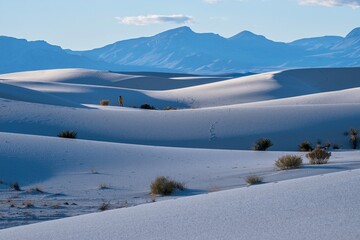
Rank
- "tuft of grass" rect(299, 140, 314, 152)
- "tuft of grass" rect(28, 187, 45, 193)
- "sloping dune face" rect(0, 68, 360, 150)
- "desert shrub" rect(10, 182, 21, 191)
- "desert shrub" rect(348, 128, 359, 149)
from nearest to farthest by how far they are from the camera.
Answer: "tuft of grass" rect(28, 187, 45, 193), "desert shrub" rect(10, 182, 21, 191), "tuft of grass" rect(299, 140, 314, 152), "desert shrub" rect(348, 128, 359, 149), "sloping dune face" rect(0, 68, 360, 150)

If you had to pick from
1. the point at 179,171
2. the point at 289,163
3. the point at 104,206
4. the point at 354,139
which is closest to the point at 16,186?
the point at 104,206

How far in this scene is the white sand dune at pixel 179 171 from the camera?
352 inches

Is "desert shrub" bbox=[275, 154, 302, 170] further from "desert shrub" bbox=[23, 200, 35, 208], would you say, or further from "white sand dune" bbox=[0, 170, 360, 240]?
"desert shrub" bbox=[23, 200, 35, 208]

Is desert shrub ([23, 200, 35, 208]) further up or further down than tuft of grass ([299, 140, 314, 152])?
further down

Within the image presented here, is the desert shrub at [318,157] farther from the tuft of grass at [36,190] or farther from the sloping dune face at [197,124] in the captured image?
the sloping dune face at [197,124]

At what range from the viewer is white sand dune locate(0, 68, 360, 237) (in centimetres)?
895

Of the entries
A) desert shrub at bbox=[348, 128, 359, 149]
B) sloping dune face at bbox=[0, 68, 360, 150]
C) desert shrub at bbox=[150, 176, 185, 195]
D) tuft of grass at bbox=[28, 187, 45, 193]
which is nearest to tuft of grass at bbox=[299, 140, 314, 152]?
sloping dune face at bbox=[0, 68, 360, 150]

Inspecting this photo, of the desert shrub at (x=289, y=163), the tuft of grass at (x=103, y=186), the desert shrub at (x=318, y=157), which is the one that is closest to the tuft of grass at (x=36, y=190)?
the tuft of grass at (x=103, y=186)

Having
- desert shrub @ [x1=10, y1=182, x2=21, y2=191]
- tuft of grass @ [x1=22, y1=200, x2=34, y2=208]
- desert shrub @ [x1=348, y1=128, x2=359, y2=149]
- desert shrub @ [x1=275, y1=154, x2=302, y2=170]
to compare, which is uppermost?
desert shrub @ [x1=348, y1=128, x2=359, y2=149]

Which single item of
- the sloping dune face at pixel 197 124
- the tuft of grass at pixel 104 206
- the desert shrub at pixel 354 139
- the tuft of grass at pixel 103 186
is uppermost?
the sloping dune face at pixel 197 124

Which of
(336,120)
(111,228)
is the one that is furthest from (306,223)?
(336,120)

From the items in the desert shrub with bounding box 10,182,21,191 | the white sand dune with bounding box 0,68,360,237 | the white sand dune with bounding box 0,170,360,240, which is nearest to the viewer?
the white sand dune with bounding box 0,170,360,240

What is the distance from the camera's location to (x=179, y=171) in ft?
61.3

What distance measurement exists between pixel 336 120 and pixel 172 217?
2181 cm
